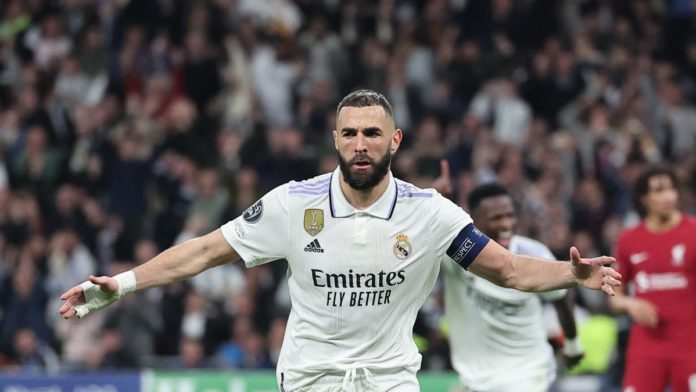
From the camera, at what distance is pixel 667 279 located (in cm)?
1002

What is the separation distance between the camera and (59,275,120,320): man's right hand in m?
6.66

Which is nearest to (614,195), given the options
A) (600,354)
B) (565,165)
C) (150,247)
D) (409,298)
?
(565,165)

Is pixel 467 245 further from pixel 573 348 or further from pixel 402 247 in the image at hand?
pixel 573 348

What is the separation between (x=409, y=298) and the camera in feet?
22.8

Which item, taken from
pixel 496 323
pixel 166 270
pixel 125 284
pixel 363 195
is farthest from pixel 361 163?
pixel 496 323

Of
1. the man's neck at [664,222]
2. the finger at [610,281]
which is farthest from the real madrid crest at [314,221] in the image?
the man's neck at [664,222]

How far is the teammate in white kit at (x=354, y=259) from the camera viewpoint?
6.77 m

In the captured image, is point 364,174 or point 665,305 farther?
point 665,305

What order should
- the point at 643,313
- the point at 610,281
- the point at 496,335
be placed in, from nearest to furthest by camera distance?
the point at 610,281 → the point at 496,335 → the point at 643,313

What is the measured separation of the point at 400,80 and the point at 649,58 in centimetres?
409

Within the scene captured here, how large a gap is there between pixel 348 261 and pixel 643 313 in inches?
150

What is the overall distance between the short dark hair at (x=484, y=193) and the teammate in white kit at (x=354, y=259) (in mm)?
2118

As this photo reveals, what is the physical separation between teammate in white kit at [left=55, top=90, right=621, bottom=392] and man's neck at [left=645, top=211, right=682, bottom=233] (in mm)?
3535

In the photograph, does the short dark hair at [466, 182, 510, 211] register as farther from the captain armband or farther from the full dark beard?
the full dark beard
